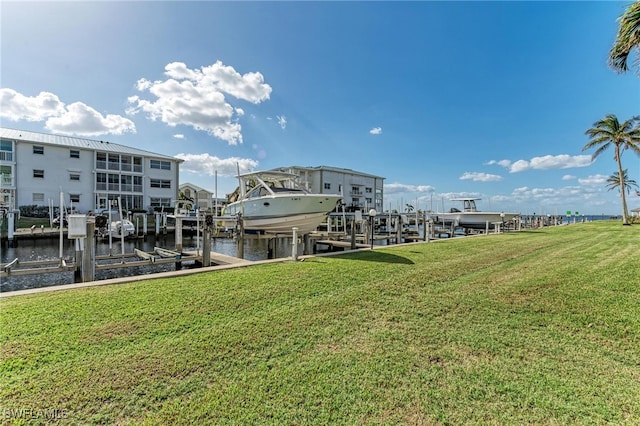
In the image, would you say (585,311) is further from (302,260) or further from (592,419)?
(302,260)

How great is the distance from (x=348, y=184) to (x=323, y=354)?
49439 mm

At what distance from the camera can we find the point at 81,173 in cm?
2848

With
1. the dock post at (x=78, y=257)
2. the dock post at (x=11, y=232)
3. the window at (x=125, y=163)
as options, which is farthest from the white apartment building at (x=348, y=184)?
the dock post at (x=78, y=257)

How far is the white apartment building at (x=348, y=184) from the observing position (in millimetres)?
48219

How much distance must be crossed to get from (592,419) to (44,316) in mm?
5923

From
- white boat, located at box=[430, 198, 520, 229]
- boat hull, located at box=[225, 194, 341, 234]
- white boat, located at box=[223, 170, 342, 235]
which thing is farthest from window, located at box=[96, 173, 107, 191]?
white boat, located at box=[430, 198, 520, 229]

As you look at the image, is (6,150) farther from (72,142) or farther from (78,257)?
(78,257)

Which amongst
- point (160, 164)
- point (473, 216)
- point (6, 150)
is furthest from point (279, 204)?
point (6, 150)

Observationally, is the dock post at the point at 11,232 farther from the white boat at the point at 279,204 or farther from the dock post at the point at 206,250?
the dock post at the point at 206,250

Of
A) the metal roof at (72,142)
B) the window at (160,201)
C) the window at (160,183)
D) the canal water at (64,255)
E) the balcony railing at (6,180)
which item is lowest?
the canal water at (64,255)

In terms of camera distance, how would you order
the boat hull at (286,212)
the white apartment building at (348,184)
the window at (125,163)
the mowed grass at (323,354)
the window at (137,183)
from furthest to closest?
the white apartment building at (348,184) < the window at (137,183) < the window at (125,163) < the boat hull at (286,212) < the mowed grass at (323,354)

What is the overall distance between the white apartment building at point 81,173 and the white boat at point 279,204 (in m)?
16.1

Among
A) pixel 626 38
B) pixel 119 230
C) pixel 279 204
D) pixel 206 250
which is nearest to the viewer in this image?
pixel 626 38

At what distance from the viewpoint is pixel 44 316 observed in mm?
3732
